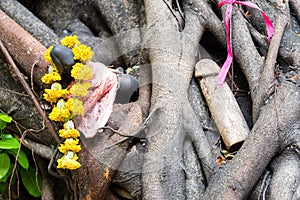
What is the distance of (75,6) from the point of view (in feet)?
7.95

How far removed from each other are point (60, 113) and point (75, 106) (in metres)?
0.06

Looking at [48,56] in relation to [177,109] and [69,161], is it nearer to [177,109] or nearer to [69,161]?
[69,161]

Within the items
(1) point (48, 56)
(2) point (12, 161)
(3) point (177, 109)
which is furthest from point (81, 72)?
(2) point (12, 161)

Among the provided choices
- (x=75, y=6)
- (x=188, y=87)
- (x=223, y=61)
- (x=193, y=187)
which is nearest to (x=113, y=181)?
(x=193, y=187)

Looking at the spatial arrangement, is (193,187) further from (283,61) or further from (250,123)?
(283,61)

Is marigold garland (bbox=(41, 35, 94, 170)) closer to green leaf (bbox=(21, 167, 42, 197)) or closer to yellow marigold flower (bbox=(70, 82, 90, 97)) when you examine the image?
yellow marigold flower (bbox=(70, 82, 90, 97))

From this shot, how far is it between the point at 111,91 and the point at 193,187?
1.53 ft

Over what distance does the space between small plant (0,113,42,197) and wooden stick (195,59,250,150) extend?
0.77m

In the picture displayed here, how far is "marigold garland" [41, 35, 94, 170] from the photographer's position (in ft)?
5.40

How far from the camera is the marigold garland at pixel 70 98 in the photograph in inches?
64.8

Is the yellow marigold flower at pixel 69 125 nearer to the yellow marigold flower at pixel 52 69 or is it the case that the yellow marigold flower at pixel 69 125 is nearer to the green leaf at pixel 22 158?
the yellow marigold flower at pixel 52 69

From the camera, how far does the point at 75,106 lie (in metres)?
1.66

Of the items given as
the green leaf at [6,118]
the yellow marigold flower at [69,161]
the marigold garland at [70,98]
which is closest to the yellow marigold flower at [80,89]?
the marigold garland at [70,98]

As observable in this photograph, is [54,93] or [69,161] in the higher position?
[54,93]
